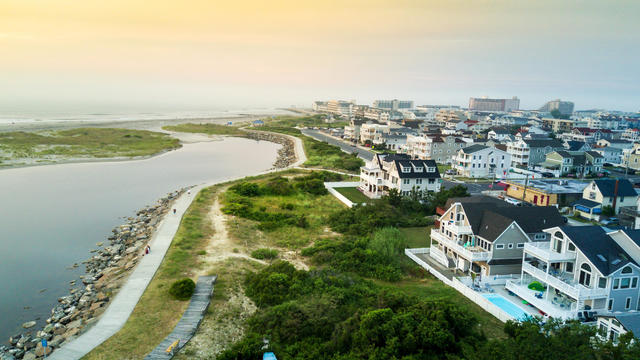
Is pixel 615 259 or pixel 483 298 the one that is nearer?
pixel 615 259

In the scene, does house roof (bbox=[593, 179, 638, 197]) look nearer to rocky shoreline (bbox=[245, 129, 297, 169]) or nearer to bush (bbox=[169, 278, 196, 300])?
bush (bbox=[169, 278, 196, 300])

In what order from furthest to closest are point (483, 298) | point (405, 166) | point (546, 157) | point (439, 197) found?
point (546, 157)
point (405, 166)
point (439, 197)
point (483, 298)

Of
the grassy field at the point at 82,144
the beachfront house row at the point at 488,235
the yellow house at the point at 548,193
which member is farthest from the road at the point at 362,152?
the grassy field at the point at 82,144

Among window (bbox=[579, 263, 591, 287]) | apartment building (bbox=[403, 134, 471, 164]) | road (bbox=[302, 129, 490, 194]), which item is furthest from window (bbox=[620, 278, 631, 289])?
apartment building (bbox=[403, 134, 471, 164])

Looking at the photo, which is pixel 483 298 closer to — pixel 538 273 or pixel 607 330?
pixel 538 273

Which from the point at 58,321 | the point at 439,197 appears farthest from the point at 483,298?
the point at 58,321
